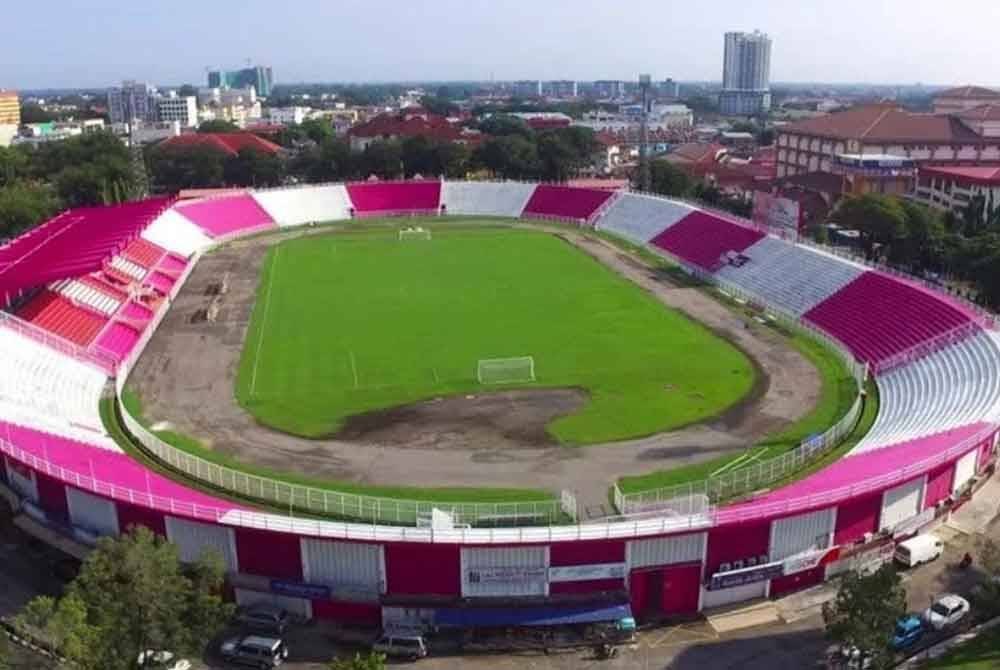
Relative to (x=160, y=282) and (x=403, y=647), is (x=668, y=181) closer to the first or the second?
(x=160, y=282)

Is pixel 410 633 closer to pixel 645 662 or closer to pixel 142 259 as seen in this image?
pixel 645 662

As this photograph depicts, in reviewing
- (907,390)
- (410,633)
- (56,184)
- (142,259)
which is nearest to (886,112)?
(907,390)

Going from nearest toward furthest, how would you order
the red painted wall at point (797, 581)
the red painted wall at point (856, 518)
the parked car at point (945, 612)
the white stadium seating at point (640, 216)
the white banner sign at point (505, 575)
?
the parked car at point (945, 612), the white banner sign at point (505, 575), the red painted wall at point (797, 581), the red painted wall at point (856, 518), the white stadium seating at point (640, 216)

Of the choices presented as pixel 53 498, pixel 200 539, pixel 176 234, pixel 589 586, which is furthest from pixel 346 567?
pixel 176 234

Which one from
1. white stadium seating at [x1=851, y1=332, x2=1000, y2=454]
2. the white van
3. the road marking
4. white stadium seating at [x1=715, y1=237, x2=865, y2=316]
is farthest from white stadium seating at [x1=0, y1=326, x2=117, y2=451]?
white stadium seating at [x1=715, y1=237, x2=865, y2=316]

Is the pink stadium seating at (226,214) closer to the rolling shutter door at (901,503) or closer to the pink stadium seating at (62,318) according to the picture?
the pink stadium seating at (62,318)

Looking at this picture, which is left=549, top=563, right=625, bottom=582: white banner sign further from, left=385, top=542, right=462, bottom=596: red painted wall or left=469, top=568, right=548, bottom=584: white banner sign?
left=385, top=542, right=462, bottom=596: red painted wall

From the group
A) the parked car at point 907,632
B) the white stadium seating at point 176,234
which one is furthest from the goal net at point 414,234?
the parked car at point 907,632
